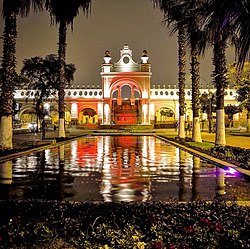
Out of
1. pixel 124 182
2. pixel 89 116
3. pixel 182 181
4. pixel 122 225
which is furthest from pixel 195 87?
pixel 89 116

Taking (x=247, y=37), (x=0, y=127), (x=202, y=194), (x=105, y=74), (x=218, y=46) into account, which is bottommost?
(x=202, y=194)

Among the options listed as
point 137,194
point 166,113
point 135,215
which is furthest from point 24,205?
point 166,113

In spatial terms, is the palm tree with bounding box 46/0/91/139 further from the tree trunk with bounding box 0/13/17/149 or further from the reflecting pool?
the reflecting pool

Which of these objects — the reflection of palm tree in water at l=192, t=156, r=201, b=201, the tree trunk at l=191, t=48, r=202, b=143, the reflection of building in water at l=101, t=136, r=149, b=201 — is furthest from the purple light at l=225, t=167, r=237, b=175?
the tree trunk at l=191, t=48, r=202, b=143

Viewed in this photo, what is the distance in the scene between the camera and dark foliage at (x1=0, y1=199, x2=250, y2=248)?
579 centimetres

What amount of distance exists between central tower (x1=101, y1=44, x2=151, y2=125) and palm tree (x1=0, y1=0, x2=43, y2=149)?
59.5 metres

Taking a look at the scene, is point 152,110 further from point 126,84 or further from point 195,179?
point 195,179

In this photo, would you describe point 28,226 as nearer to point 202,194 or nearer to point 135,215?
point 135,215

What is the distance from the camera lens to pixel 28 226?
6285 millimetres

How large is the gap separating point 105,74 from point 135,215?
253 feet

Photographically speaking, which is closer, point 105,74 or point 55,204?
point 55,204

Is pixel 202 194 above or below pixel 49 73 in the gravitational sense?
below

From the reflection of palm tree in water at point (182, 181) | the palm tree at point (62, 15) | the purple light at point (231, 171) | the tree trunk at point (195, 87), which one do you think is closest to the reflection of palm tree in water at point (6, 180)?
the reflection of palm tree in water at point (182, 181)

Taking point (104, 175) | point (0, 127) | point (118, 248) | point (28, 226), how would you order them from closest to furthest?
point (118, 248), point (28, 226), point (104, 175), point (0, 127)
